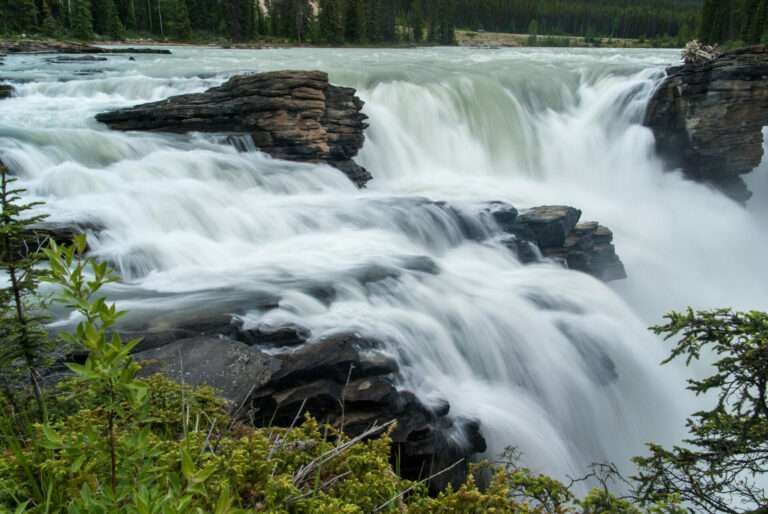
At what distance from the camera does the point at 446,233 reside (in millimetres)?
9938

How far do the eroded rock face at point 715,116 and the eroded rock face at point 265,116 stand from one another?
37.1 ft

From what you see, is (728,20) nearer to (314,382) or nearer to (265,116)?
(265,116)

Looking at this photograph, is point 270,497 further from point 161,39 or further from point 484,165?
point 161,39

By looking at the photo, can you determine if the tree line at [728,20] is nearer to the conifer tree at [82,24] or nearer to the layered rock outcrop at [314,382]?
the layered rock outcrop at [314,382]

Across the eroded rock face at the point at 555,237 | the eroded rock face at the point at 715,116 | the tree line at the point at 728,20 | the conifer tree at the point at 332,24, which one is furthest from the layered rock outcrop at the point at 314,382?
the conifer tree at the point at 332,24

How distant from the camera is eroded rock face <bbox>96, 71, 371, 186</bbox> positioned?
11961 mm

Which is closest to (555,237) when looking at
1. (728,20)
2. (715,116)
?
(715,116)

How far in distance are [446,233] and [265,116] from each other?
543 cm

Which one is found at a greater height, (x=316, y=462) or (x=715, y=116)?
(x=715, y=116)

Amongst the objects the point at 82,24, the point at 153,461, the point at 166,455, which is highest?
the point at 82,24

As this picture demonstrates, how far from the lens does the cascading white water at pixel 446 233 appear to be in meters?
5.96

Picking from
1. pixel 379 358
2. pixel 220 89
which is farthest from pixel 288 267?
pixel 220 89

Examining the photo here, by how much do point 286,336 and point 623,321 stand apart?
576 centimetres

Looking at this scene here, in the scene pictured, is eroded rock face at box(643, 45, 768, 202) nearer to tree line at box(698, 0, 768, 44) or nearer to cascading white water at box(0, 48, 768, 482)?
cascading white water at box(0, 48, 768, 482)
